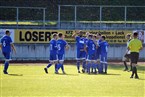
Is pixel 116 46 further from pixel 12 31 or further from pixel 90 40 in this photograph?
pixel 90 40

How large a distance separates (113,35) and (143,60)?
2804 mm

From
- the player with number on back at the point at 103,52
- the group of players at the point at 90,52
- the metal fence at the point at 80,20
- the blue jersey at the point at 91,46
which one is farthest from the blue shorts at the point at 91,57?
the metal fence at the point at 80,20

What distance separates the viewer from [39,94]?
15828mm

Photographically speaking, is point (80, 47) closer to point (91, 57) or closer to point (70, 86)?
point (91, 57)

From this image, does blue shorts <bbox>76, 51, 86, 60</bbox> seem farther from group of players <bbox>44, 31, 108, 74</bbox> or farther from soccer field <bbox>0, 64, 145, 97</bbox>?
soccer field <bbox>0, 64, 145, 97</bbox>

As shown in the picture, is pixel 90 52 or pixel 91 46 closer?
pixel 91 46

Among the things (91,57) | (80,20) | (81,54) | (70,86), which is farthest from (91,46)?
(80,20)

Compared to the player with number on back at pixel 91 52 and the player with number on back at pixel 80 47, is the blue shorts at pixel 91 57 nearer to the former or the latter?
the player with number on back at pixel 91 52

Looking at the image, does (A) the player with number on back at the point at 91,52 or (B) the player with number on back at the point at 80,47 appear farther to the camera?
(B) the player with number on back at the point at 80,47

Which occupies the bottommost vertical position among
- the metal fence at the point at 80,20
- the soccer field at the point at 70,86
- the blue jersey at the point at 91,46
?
the soccer field at the point at 70,86

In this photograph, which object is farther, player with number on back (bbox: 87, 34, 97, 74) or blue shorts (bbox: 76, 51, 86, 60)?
blue shorts (bbox: 76, 51, 86, 60)

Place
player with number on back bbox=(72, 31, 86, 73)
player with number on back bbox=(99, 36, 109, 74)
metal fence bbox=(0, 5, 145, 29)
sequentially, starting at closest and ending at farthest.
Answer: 1. player with number on back bbox=(99, 36, 109, 74)
2. player with number on back bbox=(72, 31, 86, 73)
3. metal fence bbox=(0, 5, 145, 29)

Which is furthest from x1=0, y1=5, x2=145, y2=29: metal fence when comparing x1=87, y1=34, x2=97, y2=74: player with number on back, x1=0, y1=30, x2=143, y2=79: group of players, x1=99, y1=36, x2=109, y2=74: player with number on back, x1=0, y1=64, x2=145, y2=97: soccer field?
x1=0, y1=64, x2=145, y2=97: soccer field

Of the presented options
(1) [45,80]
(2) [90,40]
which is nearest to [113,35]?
(2) [90,40]
